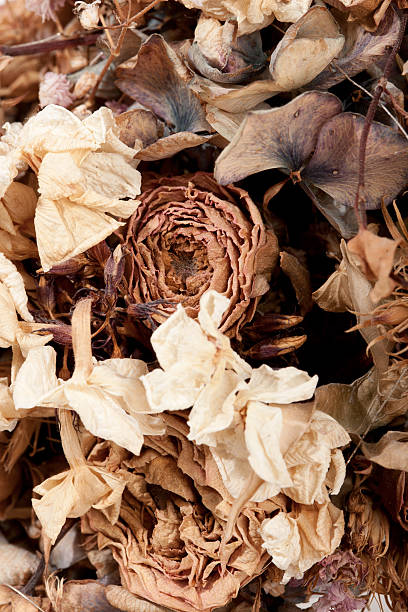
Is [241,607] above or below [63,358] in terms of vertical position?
below

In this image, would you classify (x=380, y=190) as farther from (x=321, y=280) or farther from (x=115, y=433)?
(x=115, y=433)

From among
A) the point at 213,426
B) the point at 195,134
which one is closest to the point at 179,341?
the point at 213,426

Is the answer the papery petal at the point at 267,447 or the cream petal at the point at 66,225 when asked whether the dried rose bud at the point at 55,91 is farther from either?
the papery petal at the point at 267,447

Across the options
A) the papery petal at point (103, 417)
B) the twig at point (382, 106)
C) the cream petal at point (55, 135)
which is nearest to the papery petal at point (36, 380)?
the papery petal at point (103, 417)

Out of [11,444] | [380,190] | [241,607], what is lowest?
[241,607]

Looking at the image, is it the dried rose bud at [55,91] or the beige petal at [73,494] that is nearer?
the beige petal at [73,494]

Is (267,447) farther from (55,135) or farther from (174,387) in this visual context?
(55,135)

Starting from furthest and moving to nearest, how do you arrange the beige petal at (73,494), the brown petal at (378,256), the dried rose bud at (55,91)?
the dried rose bud at (55,91)
the beige petal at (73,494)
the brown petal at (378,256)

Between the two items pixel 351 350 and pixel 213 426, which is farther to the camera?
pixel 351 350
